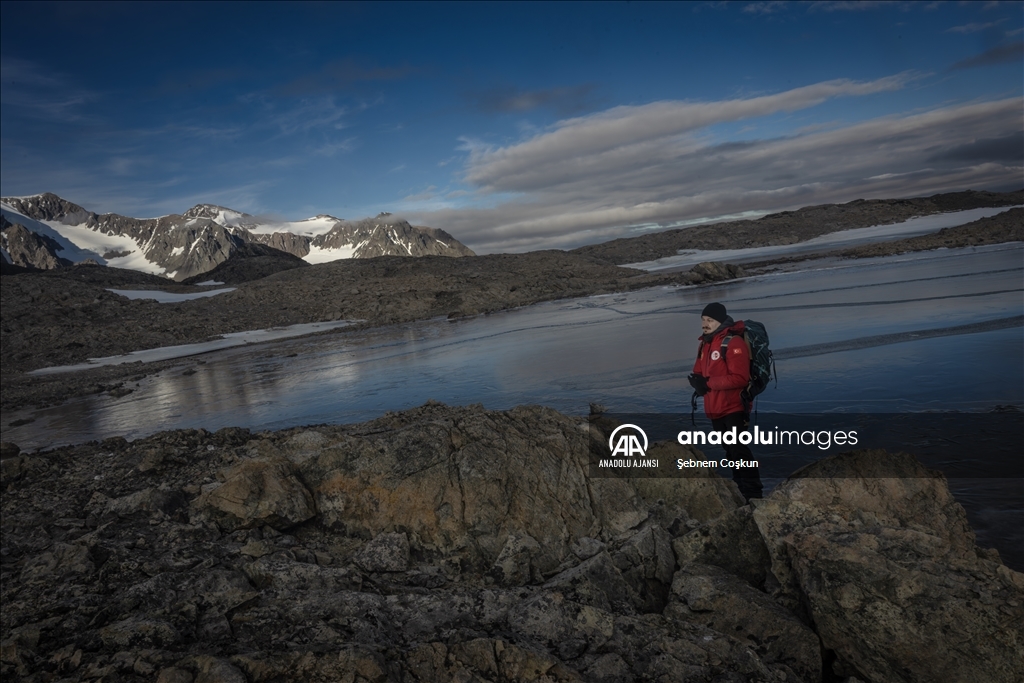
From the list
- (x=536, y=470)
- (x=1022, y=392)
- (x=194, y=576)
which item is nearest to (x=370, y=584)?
(x=194, y=576)

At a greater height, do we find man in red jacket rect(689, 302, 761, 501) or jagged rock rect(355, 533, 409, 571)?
man in red jacket rect(689, 302, 761, 501)

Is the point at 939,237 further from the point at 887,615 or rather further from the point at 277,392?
the point at 887,615

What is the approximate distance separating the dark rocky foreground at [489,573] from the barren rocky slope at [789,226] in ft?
244

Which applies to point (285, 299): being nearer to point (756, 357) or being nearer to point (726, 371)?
point (726, 371)

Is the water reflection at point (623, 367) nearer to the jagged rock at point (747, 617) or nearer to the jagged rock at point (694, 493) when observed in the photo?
the jagged rock at point (694, 493)

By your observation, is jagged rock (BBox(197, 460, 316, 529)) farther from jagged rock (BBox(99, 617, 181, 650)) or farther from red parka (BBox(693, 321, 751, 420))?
red parka (BBox(693, 321, 751, 420))

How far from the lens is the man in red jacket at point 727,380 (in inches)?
217

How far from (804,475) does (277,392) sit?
41.6 feet

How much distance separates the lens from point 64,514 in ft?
15.9

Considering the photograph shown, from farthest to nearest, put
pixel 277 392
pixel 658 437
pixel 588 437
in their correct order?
pixel 277 392, pixel 658 437, pixel 588 437

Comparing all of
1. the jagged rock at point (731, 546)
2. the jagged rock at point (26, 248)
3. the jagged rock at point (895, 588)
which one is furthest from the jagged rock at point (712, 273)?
the jagged rock at point (26, 248)

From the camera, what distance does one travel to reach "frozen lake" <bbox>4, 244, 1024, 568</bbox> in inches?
330

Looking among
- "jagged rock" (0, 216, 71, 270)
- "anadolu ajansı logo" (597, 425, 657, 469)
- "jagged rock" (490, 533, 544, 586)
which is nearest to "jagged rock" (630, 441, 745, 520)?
"anadolu ajansı logo" (597, 425, 657, 469)

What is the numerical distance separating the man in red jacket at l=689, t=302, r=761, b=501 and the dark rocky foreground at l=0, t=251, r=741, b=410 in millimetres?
18082
